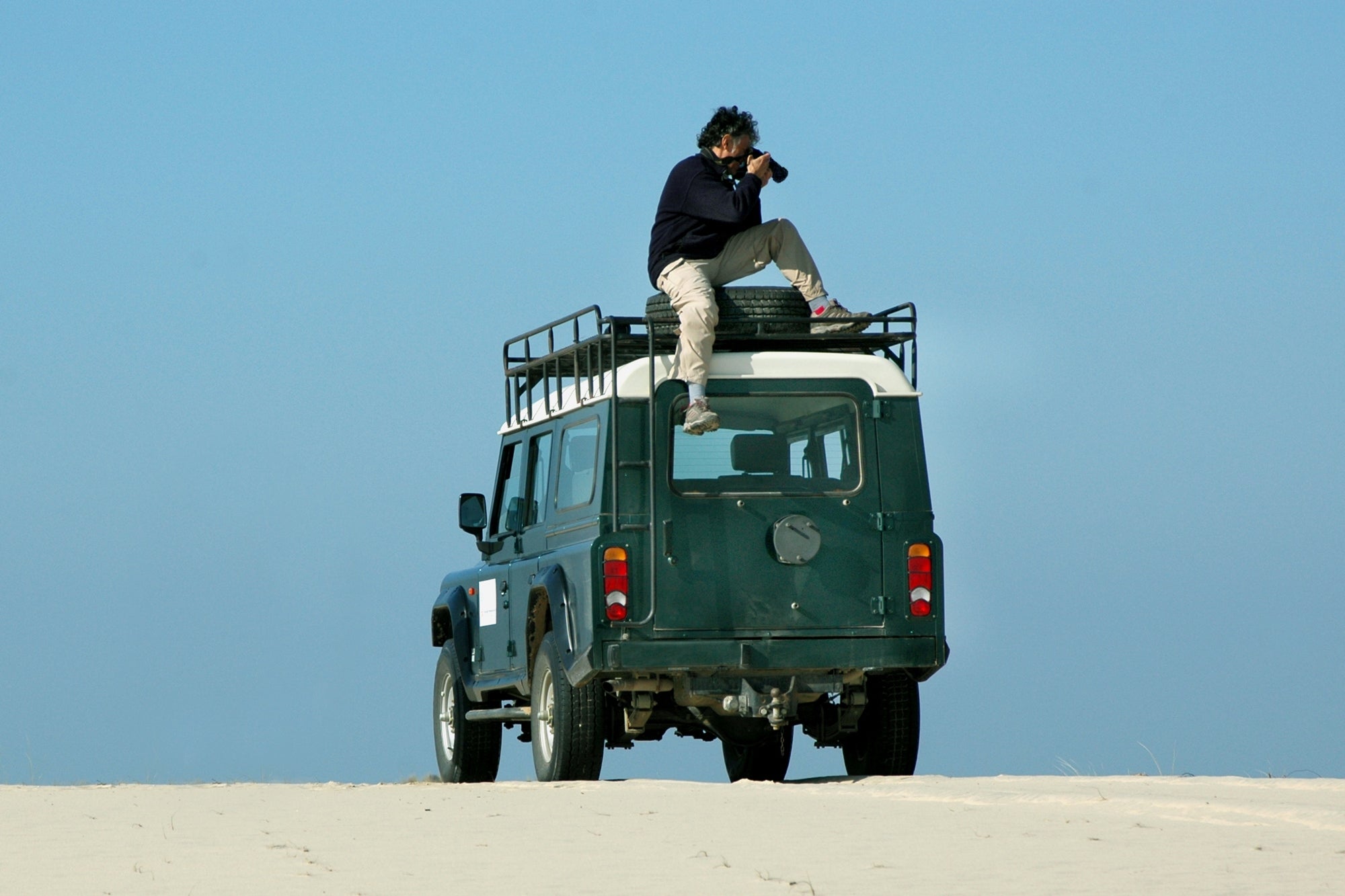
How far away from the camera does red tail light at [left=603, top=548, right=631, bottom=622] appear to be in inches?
504

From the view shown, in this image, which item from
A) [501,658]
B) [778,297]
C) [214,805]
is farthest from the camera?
[501,658]

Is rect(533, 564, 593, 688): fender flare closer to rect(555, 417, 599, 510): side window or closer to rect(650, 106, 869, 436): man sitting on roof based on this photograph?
rect(555, 417, 599, 510): side window

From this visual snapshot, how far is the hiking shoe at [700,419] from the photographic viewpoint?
1274 centimetres

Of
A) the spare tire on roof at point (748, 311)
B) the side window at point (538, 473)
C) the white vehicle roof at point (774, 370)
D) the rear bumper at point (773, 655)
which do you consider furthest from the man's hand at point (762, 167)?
the rear bumper at point (773, 655)

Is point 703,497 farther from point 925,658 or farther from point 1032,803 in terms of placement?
point 1032,803

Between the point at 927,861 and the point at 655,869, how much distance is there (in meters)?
1.12

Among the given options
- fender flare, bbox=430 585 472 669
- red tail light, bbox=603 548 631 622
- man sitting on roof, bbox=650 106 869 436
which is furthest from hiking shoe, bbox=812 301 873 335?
fender flare, bbox=430 585 472 669

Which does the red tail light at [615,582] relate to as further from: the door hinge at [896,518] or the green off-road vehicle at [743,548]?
the door hinge at [896,518]

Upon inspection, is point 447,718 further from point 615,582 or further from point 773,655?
point 773,655


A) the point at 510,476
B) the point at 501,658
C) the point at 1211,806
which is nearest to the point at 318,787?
the point at 501,658

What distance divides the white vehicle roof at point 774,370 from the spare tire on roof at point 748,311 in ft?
0.58

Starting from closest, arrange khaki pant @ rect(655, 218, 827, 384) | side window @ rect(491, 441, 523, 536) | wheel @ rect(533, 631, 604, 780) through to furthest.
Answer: khaki pant @ rect(655, 218, 827, 384)
wheel @ rect(533, 631, 604, 780)
side window @ rect(491, 441, 523, 536)

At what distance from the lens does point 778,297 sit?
13727 mm

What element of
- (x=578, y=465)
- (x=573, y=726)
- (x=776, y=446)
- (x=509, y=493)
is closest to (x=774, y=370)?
(x=776, y=446)
